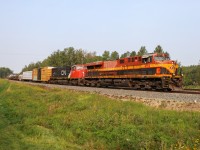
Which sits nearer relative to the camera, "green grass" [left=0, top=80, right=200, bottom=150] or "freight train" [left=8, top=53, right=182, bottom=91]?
"green grass" [left=0, top=80, right=200, bottom=150]

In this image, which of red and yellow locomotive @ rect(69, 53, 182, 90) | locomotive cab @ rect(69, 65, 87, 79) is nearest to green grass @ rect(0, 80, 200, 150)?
red and yellow locomotive @ rect(69, 53, 182, 90)

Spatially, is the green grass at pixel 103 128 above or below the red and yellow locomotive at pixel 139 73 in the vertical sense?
below

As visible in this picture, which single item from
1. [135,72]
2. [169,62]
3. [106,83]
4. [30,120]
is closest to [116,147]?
[30,120]

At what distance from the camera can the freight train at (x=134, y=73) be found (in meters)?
21.5

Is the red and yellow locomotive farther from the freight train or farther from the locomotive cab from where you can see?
the locomotive cab

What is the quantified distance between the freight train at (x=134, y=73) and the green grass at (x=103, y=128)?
7391mm

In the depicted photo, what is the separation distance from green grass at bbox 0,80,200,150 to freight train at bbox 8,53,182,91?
24.2 feet

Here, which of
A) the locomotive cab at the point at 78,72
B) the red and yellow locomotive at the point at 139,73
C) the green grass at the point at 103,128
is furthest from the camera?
the locomotive cab at the point at 78,72

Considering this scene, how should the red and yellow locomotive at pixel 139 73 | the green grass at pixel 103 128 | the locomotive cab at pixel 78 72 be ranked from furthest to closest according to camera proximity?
the locomotive cab at pixel 78 72 < the red and yellow locomotive at pixel 139 73 < the green grass at pixel 103 128

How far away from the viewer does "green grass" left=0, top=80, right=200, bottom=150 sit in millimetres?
9922

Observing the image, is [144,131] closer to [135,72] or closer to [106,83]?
[135,72]

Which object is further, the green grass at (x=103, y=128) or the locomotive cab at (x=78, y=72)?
the locomotive cab at (x=78, y=72)

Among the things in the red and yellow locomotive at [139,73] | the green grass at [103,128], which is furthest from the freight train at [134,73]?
the green grass at [103,128]

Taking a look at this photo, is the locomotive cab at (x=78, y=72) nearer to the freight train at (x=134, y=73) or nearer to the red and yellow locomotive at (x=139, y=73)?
the freight train at (x=134, y=73)
